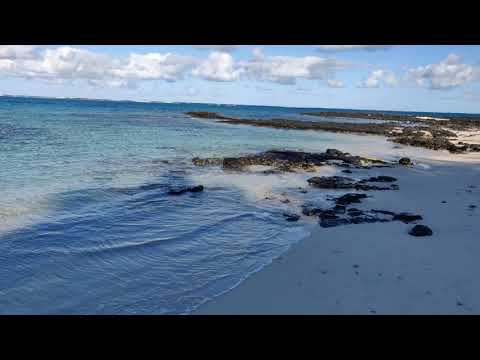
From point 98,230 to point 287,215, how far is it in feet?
18.2

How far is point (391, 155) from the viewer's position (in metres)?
29.5

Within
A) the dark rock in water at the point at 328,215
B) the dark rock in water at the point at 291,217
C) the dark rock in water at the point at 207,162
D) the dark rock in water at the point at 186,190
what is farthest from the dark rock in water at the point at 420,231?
the dark rock in water at the point at 207,162

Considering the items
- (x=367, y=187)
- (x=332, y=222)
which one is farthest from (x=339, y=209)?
(x=367, y=187)

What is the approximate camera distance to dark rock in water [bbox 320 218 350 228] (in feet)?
36.7

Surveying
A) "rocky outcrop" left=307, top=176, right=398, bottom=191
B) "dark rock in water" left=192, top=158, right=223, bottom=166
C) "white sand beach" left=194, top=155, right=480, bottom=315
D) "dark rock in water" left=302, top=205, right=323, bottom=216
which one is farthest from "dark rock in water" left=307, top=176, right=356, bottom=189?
"dark rock in water" left=192, top=158, right=223, bottom=166

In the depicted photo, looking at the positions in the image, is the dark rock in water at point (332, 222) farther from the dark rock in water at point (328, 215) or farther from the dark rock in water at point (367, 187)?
the dark rock in water at point (367, 187)

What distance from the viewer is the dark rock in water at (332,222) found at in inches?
440

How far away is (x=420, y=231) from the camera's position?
1026 cm

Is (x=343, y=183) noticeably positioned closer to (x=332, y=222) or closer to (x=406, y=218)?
(x=406, y=218)

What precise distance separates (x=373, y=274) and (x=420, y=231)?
333 cm

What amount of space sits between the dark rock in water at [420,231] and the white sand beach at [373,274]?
170 millimetres

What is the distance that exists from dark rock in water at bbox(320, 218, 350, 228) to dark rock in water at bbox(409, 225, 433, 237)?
1.80 meters

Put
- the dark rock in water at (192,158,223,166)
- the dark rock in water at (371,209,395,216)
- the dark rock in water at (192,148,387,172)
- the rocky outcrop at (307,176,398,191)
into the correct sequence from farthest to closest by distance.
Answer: the dark rock in water at (192,158,223,166) → the dark rock in water at (192,148,387,172) → the rocky outcrop at (307,176,398,191) → the dark rock in water at (371,209,395,216)

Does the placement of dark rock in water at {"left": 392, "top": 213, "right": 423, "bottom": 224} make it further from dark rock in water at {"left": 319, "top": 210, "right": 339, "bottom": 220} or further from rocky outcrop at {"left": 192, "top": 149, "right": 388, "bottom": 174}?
rocky outcrop at {"left": 192, "top": 149, "right": 388, "bottom": 174}
